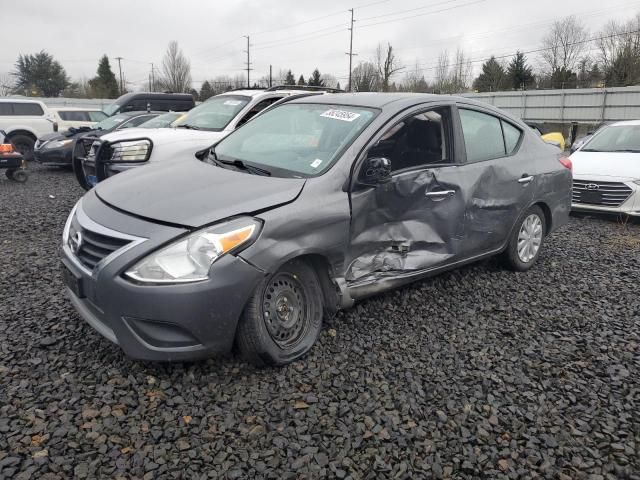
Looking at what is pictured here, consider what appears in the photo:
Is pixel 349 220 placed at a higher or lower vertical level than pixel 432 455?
higher

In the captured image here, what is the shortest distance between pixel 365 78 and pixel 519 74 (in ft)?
49.9

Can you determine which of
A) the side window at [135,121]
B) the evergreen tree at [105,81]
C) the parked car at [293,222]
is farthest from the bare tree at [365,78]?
the parked car at [293,222]

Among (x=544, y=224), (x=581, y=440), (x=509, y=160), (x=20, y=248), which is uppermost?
(x=509, y=160)

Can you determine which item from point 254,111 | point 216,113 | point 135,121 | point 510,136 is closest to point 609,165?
point 510,136

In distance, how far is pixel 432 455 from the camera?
2.45 meters

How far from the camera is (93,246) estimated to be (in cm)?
291

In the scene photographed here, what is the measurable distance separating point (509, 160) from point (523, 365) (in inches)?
81.4

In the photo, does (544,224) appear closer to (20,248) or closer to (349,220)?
(349,220)

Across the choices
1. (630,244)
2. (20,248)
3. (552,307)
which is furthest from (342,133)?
(630,244)

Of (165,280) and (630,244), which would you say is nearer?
(165,280)

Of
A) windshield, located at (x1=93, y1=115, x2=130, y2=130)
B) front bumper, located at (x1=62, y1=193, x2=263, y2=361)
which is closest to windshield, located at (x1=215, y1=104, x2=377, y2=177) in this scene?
front bumper, located at (x1=62, y1=193, x2=263, y2=361)

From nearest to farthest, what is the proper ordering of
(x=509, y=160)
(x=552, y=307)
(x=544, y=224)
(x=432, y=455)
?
(x=432, y=455)
(x=552, y=307)
(x=509, y=160)
(x=544, y=224)

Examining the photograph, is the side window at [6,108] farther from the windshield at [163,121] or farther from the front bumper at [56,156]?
the windshield at [163,121]

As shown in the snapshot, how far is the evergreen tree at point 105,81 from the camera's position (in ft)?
198
